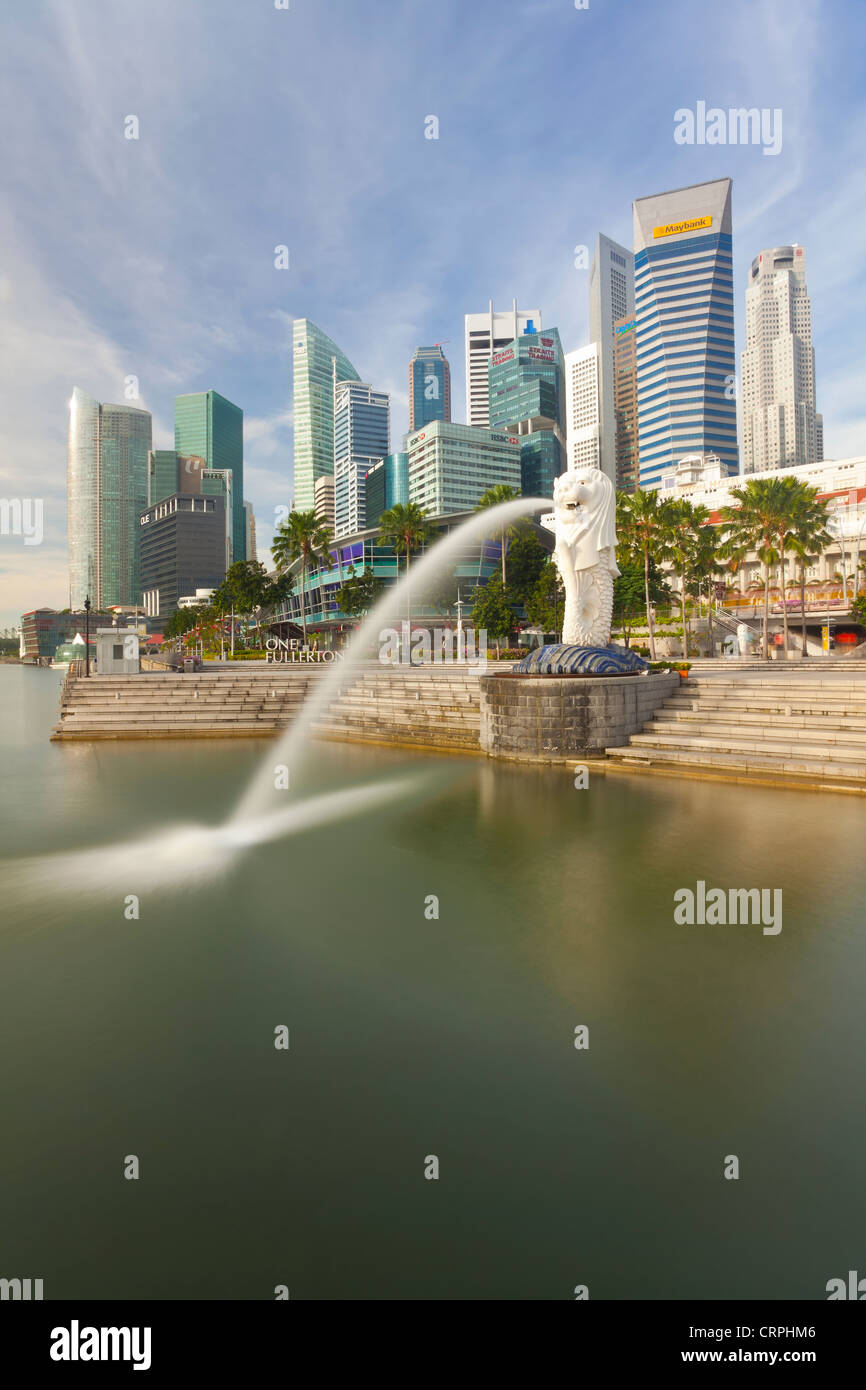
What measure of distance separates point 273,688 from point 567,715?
13.5m

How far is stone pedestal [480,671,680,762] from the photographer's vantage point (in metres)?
18.0

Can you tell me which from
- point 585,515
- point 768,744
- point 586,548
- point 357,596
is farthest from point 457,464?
point 768,744

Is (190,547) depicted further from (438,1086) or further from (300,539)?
(438,1086)

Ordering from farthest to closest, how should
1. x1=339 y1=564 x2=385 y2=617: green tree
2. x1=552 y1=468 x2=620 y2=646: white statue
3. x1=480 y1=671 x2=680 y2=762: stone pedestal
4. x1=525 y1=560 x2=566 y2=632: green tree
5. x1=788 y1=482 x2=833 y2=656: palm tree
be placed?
1. x1=339 y1=564 x2=385 y2=617: green tree
2. x1=525 y1=560 x2=566 y2=632: green tree
3. x1=788 y1=482 x2=833 y2=656: palm tree
4. x1=552 y1=468 x2=620 y2=646: white statue
5. x1=480 y1=671 x2=680 y2=762: stone pedestal

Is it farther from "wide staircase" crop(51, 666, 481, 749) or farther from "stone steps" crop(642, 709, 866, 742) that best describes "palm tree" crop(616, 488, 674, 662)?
"stone steps" crop(642, 709, 866, 742)

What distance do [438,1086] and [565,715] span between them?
14069 mm

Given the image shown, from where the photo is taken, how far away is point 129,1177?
384 centimetres

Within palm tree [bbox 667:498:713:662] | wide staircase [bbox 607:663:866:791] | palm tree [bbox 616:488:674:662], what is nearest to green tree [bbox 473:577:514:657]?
palm tree [bbox 616:488:674:662]

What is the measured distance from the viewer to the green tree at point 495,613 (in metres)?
49.2

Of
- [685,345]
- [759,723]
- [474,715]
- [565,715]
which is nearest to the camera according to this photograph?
[759,723]

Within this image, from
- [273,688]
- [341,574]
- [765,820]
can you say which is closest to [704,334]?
[341,574]

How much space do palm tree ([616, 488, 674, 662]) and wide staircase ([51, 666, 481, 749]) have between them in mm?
25140

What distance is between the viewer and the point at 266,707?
26.2m
